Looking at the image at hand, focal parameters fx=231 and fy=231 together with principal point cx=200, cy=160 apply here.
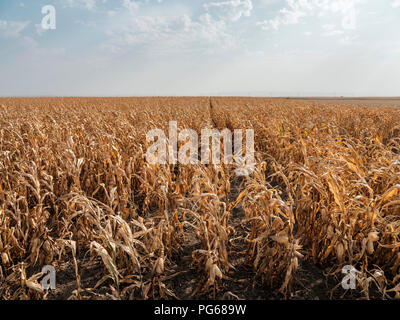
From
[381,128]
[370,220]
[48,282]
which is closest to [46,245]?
[48,282]

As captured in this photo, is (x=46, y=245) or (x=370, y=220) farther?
(x=46, y=245)

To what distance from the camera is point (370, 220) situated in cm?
201

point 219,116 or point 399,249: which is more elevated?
point 219,116

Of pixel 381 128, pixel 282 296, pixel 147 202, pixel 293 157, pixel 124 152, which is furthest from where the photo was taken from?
pixel 381 128

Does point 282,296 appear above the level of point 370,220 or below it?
below

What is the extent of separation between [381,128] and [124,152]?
8.07 m

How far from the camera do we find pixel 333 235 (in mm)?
2035
